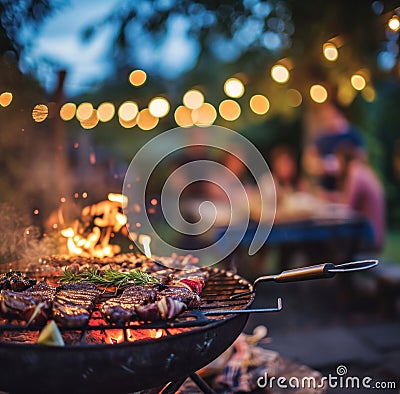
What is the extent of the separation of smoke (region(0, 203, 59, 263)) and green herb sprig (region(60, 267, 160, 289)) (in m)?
0.76

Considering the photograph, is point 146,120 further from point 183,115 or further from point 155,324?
point 155,324

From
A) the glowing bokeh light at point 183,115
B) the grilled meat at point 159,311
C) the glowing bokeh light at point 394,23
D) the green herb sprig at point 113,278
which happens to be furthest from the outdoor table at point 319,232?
the grilled meat at point 159,311

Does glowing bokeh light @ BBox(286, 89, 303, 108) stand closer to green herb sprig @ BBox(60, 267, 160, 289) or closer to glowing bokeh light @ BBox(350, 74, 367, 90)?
glowing bokeh light @ BBox(350, 74, 367, 90)

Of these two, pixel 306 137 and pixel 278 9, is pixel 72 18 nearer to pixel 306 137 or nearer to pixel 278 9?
pixel 278 9

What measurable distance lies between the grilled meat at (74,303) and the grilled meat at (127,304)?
4.0 inches

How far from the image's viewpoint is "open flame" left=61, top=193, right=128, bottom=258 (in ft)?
13.7

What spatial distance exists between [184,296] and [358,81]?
416 cm

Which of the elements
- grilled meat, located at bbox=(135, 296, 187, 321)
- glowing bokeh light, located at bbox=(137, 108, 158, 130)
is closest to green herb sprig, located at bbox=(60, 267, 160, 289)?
grilled meat, located at bbox=(135, 296, 187, 321)

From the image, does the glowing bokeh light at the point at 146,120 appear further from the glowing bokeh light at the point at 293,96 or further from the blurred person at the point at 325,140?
the blurred person at the point at 325,140

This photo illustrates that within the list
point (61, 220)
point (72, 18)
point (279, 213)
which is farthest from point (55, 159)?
point (279, 213)

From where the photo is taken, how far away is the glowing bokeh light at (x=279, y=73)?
613cm

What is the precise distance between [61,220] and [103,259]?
1.75 feet

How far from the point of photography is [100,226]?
4363 millimetres

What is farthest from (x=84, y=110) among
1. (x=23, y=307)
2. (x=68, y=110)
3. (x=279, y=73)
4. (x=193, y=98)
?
(x=23, y=307)
